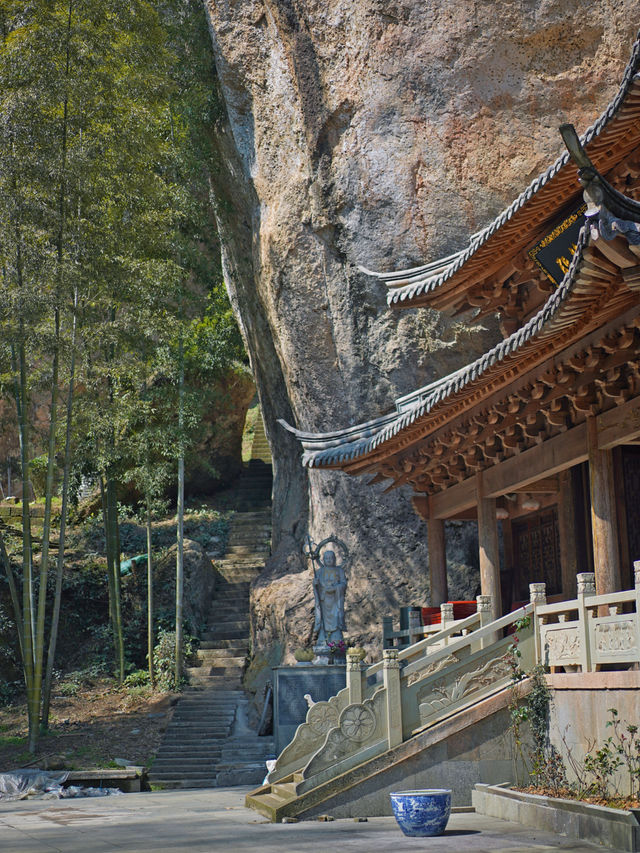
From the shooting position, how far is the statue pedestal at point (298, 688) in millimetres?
12945

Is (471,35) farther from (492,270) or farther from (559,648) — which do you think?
(559,648)

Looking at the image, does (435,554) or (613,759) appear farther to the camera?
(435,554)

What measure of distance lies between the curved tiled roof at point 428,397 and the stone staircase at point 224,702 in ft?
15.2

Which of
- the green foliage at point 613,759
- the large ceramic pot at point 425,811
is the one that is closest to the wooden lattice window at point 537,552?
the green foliage at point 613,759

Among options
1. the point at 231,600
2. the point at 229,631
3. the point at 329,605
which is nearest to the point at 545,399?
the point at 329,605

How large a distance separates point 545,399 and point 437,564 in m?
4.15

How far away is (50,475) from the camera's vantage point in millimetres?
14758

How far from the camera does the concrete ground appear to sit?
6590 mm

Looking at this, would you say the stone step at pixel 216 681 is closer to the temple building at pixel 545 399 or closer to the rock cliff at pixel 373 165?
the rock cliff at pixel 373 165

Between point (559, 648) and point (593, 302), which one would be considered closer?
point (593, 302)

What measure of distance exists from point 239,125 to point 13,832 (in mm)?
13978

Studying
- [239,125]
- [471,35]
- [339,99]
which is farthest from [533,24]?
[239,125]

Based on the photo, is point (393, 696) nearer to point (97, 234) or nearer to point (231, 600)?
point (97, 234)

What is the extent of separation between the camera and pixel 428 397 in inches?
404
